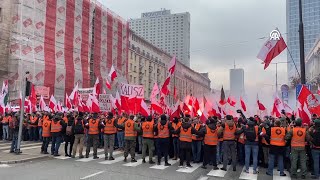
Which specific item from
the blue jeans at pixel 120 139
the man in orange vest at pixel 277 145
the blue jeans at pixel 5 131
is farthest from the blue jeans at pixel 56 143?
the man in orange vest at pixel 277 145

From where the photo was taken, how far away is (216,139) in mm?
12438

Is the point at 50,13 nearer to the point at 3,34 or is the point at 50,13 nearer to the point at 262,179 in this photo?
the point at 3,34

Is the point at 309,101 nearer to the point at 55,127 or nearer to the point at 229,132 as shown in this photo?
the point at 229,132

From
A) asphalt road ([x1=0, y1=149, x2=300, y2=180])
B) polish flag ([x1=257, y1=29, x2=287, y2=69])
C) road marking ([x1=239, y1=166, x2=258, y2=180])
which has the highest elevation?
polish flag ([x1=257, y1=29, x2=287, y2=69])

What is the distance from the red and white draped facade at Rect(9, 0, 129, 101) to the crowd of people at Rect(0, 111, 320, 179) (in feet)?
74.6

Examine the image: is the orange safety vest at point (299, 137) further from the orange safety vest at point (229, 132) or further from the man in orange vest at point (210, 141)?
the man in orange vest at point (210, 141)

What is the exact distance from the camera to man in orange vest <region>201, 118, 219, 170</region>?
1244 cm

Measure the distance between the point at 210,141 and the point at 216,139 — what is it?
0.22 metres

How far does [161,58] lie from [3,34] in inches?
1935

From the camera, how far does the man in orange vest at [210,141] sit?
12438 millimetres

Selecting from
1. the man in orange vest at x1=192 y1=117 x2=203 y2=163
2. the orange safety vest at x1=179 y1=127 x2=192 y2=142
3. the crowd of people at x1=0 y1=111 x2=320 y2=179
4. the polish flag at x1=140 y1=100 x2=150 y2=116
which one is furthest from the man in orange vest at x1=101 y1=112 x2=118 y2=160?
the man in orange vest at x1=192 y1=117 x2=203 y2=163

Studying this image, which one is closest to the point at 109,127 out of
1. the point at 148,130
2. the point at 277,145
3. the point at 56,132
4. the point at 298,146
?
the point at 148,130

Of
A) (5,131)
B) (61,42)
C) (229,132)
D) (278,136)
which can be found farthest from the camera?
(61,42)

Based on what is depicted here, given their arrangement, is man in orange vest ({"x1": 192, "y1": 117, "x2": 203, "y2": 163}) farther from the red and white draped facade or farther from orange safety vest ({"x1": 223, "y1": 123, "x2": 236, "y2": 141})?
the red and white draped facade
